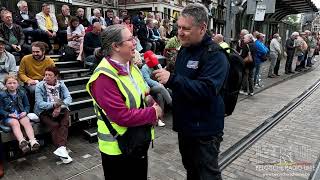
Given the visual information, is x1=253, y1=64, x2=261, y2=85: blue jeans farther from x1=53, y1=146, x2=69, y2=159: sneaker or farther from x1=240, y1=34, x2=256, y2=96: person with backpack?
x1=53, y1=146, x2=69, y2=159: sneaker

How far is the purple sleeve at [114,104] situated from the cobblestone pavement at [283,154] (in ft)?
7.52

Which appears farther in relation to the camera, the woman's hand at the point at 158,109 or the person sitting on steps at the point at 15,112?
the person sitting on steps at the point at 15,112

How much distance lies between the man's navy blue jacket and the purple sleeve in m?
0.37

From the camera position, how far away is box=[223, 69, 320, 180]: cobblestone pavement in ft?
13.1

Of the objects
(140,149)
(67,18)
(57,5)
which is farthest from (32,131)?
(57,5)

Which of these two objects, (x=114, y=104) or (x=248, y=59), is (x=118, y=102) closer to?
(x=114, y=104)

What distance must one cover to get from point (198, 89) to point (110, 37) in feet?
2.61

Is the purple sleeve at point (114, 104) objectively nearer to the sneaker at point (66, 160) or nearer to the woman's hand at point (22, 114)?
the sneaker at point (66, 160)

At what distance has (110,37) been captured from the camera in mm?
2180

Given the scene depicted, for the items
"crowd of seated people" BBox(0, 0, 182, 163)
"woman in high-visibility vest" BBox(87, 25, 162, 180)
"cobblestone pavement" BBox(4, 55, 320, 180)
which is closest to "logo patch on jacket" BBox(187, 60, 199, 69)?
"crowd of seated people" BBox(0, 0, 182, 163)

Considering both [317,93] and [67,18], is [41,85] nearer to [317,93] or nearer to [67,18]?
[67,18]

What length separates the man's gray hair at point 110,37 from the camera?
2.17m

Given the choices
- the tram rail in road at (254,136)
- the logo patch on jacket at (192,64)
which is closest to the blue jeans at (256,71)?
the tram rail in road at (254,136)

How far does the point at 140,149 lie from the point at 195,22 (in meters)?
1.11
